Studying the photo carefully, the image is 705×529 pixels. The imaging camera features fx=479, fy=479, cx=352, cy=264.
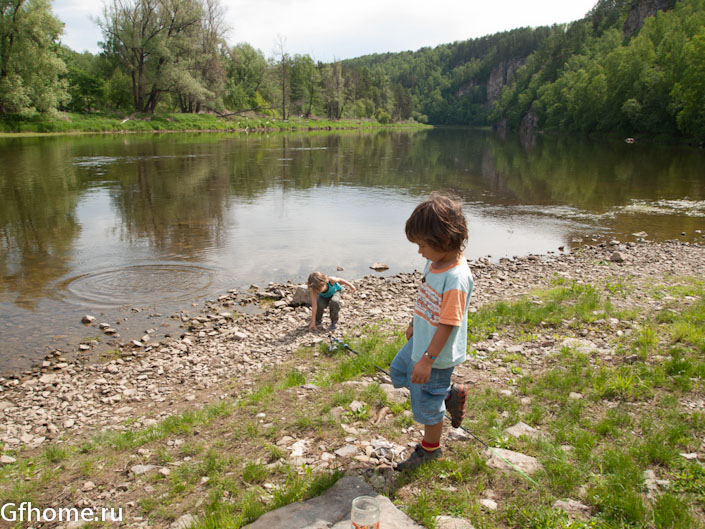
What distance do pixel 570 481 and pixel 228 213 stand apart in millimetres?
17979

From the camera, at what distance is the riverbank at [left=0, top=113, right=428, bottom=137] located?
55.0 meters

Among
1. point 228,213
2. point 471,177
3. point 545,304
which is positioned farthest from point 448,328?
point 471,177

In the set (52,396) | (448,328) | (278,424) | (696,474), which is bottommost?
(52,396)

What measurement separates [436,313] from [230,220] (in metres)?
15.9

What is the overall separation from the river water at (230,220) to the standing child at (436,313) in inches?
276

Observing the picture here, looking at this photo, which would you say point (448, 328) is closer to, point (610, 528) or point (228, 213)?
point (610, 528)

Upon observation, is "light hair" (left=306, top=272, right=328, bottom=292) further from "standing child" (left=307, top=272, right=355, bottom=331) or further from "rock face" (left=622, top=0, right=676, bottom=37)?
"rock face" (left=622, top=0, right=676, bottom=37)

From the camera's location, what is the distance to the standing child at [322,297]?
29.8 ft

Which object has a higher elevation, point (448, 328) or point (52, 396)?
point (448, 328)

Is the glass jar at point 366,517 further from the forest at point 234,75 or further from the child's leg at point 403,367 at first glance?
the forest at point 234,75

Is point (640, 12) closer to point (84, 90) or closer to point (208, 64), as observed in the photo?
point (208, 64)

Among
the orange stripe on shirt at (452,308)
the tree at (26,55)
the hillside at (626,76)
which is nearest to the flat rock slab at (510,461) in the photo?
the orange stripe on shirt at (452,308)

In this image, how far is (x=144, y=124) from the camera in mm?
68938

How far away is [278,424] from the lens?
5.50m
